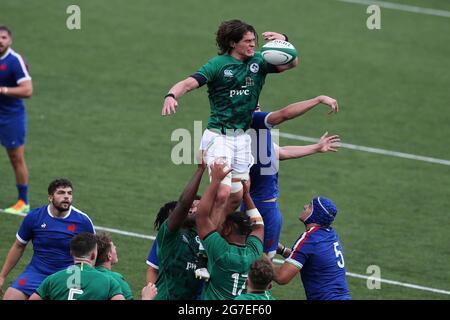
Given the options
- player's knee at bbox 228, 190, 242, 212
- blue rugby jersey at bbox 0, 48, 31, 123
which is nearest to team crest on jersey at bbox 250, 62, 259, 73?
player's knee at bbox 228, 190, 242, 212

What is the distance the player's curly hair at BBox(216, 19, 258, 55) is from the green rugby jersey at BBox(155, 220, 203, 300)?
1917 millimetres

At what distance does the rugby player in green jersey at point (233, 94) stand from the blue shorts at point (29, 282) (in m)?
2.40

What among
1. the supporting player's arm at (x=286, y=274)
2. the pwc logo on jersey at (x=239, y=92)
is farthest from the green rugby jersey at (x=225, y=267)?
the pwc logo on jersey at (x=239, y=92)

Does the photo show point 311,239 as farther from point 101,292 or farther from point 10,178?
point 10,178

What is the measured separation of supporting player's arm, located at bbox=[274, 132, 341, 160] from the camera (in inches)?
408

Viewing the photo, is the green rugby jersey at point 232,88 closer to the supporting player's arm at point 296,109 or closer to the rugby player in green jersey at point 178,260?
the supporting player's arm at point 296,109

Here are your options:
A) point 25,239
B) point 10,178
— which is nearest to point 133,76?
point 10,178

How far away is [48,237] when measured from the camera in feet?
36.5

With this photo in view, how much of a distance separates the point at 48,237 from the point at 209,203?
266 centimetres

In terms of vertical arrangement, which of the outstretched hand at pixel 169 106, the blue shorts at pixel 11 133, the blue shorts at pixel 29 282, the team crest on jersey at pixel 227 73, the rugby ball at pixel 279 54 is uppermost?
the rugby ball at pixel 279 54

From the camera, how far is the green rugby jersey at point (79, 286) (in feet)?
28.8

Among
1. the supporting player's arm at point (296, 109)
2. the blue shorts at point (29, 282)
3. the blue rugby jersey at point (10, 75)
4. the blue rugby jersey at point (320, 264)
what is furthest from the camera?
the blue rugby jersey at point (10, 75)

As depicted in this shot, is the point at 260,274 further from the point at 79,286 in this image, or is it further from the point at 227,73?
the point at 227,73

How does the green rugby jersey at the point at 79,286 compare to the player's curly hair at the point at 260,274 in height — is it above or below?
below
